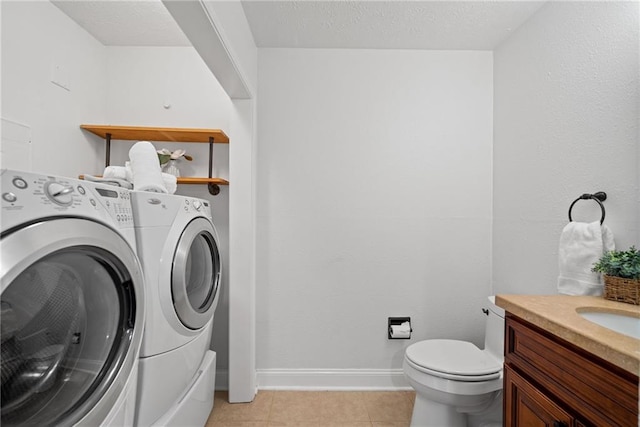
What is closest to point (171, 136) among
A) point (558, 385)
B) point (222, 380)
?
point (222, 380)

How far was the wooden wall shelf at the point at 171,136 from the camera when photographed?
1.90 metres

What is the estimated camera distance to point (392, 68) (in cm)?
208

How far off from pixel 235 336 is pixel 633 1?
98.5 inches

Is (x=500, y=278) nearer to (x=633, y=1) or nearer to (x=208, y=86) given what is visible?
(x=633, y=1)

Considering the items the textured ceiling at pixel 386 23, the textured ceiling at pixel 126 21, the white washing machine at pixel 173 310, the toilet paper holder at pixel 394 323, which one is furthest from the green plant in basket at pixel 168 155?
the toilet paper holder at pixel 394 323

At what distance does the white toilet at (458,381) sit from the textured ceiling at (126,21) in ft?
7.88

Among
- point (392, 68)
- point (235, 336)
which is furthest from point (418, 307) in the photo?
point (392, 68)

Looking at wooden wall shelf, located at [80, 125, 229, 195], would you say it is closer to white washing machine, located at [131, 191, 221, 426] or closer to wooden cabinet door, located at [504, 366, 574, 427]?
white washing machine, located at [131, 191, 221, 426]

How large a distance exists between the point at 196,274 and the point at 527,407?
144cm

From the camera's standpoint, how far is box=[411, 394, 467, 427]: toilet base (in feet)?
4.92

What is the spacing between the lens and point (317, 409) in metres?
1.85

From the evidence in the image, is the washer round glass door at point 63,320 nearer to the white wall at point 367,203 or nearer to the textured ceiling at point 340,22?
the white wall at point 367,203

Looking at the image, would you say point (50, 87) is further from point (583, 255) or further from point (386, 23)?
point (583, 255)

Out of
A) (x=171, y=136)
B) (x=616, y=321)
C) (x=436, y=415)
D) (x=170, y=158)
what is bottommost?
(x=436, y=415)
